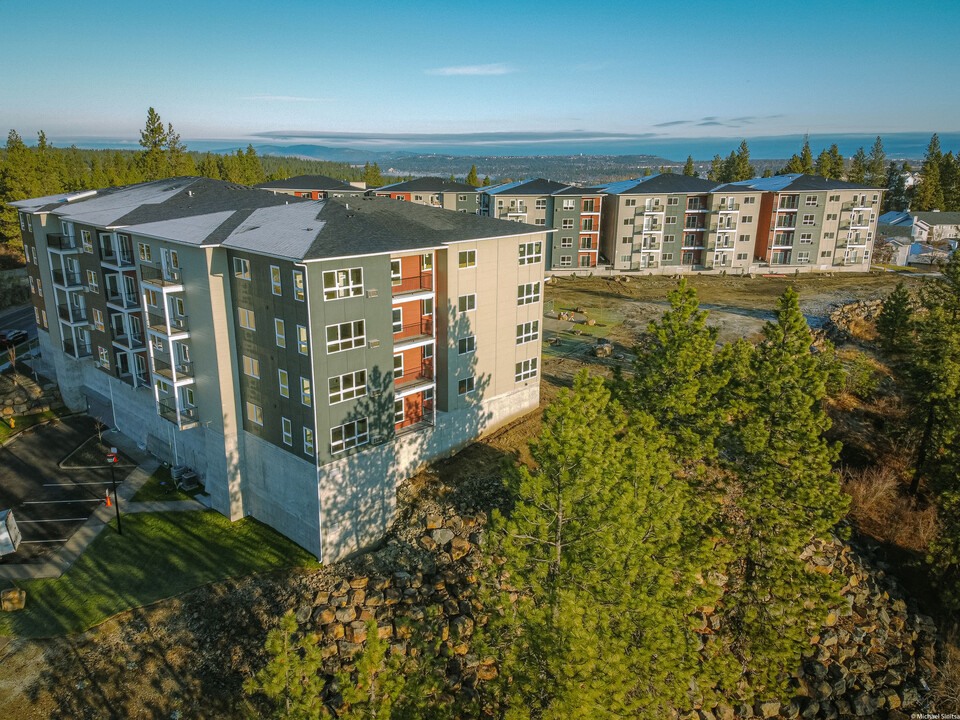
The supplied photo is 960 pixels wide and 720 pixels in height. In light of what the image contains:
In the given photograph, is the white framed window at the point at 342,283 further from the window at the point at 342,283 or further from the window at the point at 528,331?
the window at the point at 528,331

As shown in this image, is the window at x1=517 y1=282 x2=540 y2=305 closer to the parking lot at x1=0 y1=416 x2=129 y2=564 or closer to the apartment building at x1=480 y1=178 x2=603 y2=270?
the parking lot at x1=0 y1=416 x2=129 y2=564

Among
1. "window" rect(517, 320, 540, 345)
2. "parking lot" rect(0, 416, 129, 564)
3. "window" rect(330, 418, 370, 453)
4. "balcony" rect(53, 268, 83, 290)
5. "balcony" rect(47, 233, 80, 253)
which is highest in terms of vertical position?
"balcony" rect(47, 233, 80, 253)

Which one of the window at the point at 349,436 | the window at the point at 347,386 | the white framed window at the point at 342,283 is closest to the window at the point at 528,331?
the window at the point at 347,386

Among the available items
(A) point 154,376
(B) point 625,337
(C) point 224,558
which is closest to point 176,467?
(A) point 154,376

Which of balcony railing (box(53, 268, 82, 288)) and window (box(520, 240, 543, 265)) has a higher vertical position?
window (box(520, 240, 543, 265))

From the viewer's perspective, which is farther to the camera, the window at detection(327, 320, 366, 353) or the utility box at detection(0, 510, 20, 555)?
the utility box at detection(0, 510, 20, 555)

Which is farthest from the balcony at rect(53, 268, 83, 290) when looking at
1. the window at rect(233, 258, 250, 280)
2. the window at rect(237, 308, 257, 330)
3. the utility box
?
the window at rect(233, 258, 250, 280)

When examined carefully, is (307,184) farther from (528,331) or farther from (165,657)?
(165,657)
